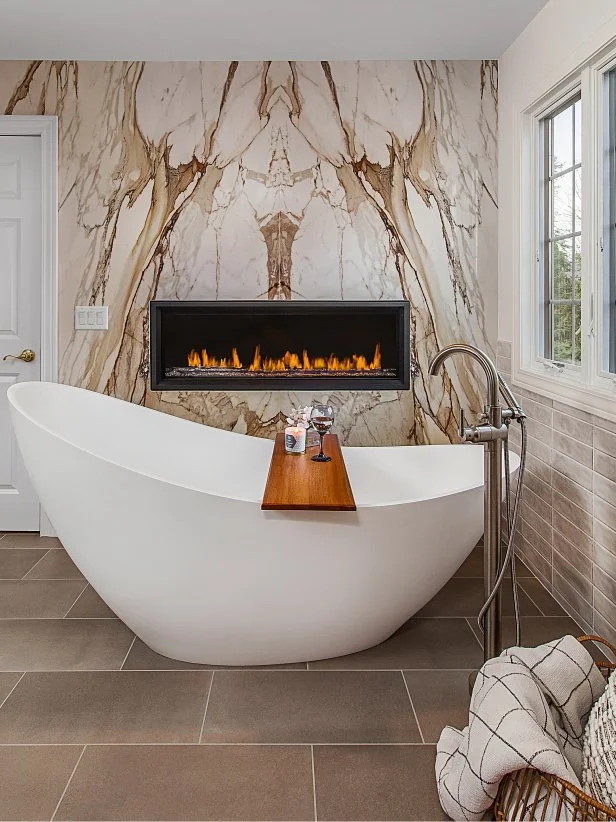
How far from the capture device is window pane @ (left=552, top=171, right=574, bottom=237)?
3.07 m

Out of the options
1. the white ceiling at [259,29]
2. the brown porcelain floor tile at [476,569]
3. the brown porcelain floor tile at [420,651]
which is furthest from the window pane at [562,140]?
the brown porcelain floor tile at [420,651]

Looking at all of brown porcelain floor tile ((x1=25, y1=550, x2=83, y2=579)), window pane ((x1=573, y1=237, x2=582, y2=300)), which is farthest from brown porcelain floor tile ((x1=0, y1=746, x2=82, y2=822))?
window pane ((x1=573, y1=237, x2=582, y2=300))

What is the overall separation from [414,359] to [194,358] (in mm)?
1178

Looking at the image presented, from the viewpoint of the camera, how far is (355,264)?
388cm

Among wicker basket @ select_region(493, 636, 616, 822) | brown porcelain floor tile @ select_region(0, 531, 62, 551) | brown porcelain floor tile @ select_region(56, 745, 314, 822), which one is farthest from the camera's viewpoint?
brown porcelain floor tile @ select_region(0, 531, 62, 551)

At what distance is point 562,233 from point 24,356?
8.97 ft

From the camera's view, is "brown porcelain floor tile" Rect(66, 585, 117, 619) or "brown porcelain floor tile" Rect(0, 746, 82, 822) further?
"brown porcelain floor tile" Rect(66, 585, 117, 619)

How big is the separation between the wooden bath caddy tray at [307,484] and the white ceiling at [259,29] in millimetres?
1887

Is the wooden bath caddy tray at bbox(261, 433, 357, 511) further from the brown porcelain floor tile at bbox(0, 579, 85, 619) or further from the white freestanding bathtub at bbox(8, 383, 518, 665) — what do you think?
the brown porcelain floor tile at bbox(0, 579, 85, 619)

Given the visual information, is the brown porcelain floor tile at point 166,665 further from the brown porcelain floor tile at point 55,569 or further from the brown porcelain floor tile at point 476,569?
the brown porcelain floor tile at point 476,569

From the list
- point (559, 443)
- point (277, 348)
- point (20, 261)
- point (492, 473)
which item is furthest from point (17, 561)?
point (559, 443)

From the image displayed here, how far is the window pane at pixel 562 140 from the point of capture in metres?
3.06

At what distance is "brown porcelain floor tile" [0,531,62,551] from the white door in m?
0.11

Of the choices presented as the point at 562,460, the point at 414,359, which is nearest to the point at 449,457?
the point at 562,460
